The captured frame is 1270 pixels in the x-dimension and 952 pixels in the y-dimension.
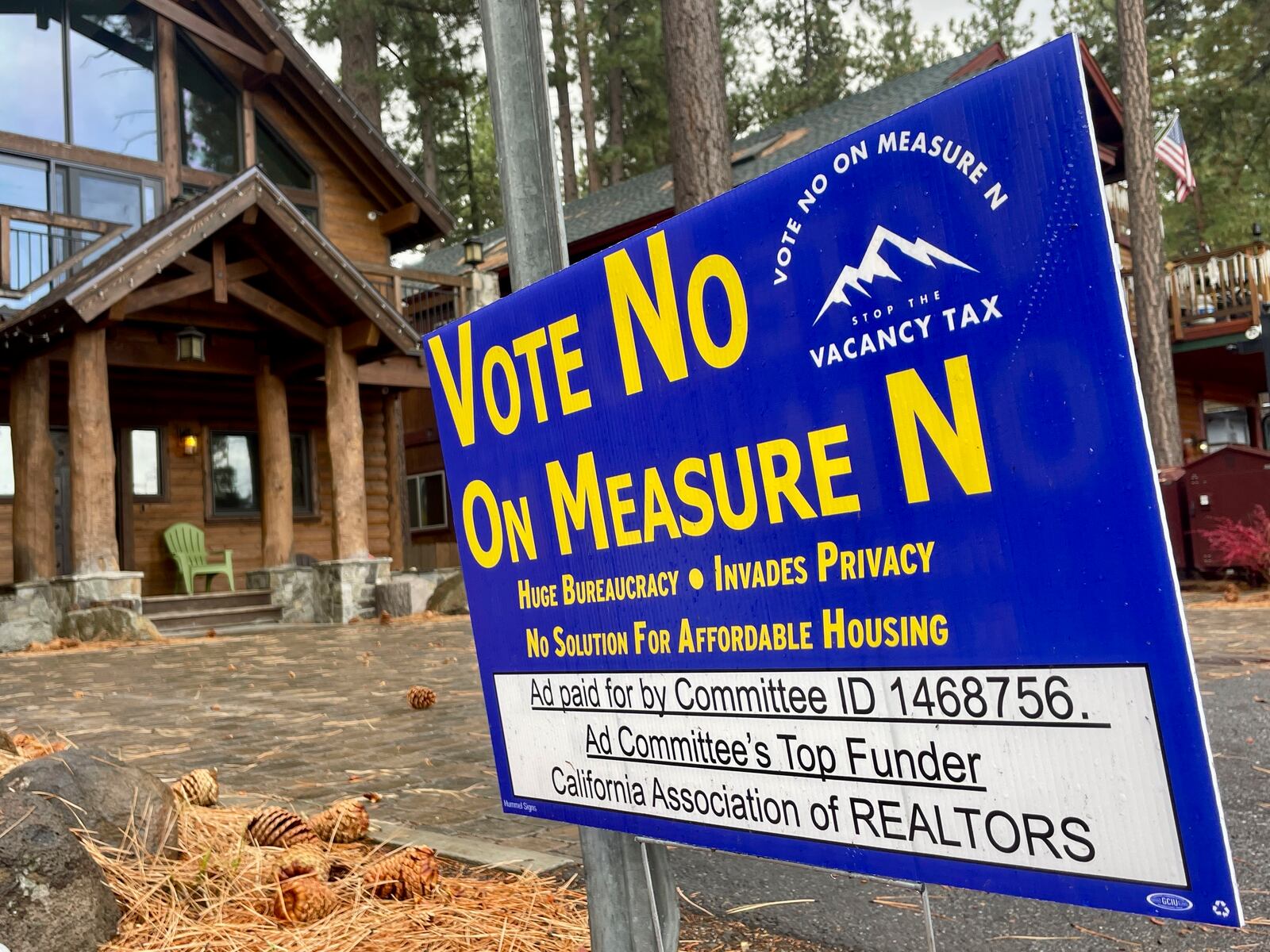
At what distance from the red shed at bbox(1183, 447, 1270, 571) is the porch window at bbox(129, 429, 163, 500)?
14319 millimetres

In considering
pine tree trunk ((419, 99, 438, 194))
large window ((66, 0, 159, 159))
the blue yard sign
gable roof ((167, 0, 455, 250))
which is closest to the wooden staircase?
large window ((66, 0, 159, 159))

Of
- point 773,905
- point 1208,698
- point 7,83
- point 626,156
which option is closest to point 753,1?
point 626,156

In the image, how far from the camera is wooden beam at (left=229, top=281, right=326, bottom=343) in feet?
43.0

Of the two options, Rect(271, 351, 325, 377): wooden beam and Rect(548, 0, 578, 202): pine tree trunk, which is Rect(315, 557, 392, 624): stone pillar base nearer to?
Rect(271, 351, 325, 377): wooden beam

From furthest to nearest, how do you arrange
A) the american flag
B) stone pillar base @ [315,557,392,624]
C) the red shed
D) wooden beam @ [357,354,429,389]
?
the american flag, wooden beam @ [357,354,429,389], stone pillar base @ [315,557,392,624], the red shed

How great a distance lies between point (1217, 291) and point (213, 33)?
18.3 metres

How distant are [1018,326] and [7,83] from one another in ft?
57.1

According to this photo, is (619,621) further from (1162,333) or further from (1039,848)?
(1162,333)

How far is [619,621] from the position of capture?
1839 millimetres

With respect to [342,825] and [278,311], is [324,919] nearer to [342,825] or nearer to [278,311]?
[342,825]

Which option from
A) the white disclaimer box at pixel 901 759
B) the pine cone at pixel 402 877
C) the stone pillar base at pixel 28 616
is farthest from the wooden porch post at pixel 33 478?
the white disclaimer box at pixel 901 759

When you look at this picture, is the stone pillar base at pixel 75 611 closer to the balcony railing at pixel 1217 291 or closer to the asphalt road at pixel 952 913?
the asphalt road at pixel 952 913

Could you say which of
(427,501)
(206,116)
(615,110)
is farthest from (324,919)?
(615,110)

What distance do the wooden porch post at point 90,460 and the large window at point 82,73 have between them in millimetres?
5315
